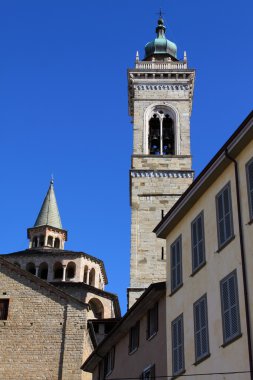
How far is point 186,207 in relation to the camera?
18.9 meters

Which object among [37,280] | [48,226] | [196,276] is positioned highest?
[48,226]

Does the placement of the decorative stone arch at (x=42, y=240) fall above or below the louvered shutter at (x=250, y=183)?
above

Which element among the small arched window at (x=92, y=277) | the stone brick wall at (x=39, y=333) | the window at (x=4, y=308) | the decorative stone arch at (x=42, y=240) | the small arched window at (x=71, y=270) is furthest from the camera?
the decorative stone arch at (x=42, y=240)

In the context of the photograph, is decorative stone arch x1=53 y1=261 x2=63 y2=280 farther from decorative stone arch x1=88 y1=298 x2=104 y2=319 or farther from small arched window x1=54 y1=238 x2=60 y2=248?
small arched window x1=54 y1=238 x2=60 y2=248

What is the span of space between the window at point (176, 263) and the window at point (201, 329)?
5.81ft

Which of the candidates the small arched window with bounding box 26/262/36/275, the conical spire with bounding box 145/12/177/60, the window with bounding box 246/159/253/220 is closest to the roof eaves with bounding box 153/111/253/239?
the window with bounding box 246/159/253/220

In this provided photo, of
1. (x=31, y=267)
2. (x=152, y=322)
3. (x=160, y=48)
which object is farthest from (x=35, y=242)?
(x=152, y=322)

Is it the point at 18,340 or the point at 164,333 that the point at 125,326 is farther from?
the point at 18,340

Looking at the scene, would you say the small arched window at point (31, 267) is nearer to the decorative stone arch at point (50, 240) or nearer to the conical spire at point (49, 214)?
the decorative stone arch at point (50, 240)

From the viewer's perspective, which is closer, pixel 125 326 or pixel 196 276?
pixel 196 276

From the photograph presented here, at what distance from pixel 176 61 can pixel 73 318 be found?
2622cm

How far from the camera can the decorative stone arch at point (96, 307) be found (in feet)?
158

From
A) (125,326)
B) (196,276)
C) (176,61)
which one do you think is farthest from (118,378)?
(176,61)

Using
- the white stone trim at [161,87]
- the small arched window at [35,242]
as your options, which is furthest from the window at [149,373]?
the small arched window at [35,242]
